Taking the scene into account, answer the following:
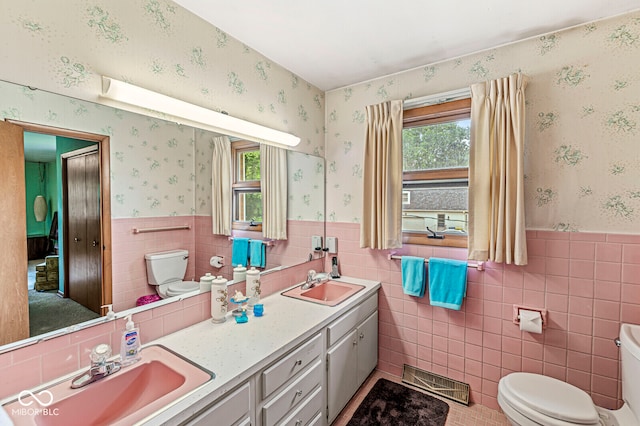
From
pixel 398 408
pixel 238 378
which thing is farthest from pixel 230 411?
pixel 398 408

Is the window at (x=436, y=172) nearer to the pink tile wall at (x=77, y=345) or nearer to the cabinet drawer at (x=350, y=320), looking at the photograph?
the cabinet drawer at (x=350, y=320)

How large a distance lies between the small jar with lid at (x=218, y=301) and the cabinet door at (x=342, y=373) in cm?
65

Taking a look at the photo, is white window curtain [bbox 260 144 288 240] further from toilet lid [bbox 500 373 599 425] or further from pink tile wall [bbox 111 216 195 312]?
toilet lid [bbox 500 373 599 425]

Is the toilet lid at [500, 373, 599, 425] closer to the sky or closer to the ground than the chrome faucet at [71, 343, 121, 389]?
closer to the ground

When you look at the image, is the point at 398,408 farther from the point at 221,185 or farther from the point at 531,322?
the point at 221,185

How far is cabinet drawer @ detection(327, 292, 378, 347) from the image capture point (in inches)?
67.9

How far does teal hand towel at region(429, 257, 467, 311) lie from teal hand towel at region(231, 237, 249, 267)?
1.28 m

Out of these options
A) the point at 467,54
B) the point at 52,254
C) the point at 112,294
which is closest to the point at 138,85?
the point at 52,254

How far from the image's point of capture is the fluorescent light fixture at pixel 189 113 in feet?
3.99

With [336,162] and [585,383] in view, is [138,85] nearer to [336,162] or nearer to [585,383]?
[336,162]

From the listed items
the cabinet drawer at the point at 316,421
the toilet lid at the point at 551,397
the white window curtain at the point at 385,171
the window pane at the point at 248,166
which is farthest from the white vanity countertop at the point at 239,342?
the toilet lid at the point at 551,397

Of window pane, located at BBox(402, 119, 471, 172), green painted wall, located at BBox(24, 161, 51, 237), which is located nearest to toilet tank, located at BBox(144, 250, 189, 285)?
green painted wall, located at BBox(24, 161, 51, 237)

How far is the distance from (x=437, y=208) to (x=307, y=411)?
1567 millimetres

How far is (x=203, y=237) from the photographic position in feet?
5.45
